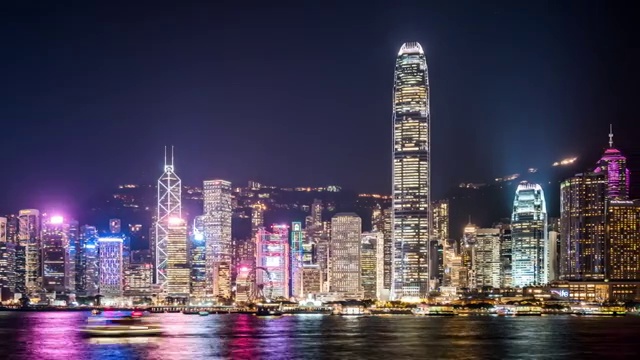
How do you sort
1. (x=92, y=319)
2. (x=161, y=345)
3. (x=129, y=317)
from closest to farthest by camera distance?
(x=161, y=345)
(x=129, y=317)
(x=92, y=319)

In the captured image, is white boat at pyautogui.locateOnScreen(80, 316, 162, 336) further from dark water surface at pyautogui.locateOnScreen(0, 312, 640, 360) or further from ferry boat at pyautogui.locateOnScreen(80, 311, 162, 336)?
dark water surface at pyautogui.locateOnScreen(0, 312, 640, 360)

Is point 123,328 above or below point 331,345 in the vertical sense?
above

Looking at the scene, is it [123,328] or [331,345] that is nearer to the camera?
[331,345]

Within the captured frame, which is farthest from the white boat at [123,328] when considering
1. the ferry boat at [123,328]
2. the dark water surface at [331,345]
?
the dark water surface at [331,345]

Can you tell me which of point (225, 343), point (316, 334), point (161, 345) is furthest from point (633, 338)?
point (161, 345)

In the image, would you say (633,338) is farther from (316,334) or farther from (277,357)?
(277,357)

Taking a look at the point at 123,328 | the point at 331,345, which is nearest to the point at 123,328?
the point at 123,328

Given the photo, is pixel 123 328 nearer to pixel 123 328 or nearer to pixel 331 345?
pixel 123 328

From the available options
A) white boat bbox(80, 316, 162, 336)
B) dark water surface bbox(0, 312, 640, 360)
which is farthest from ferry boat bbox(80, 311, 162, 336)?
dark water surface bbox(0, 312, 640, 360)
